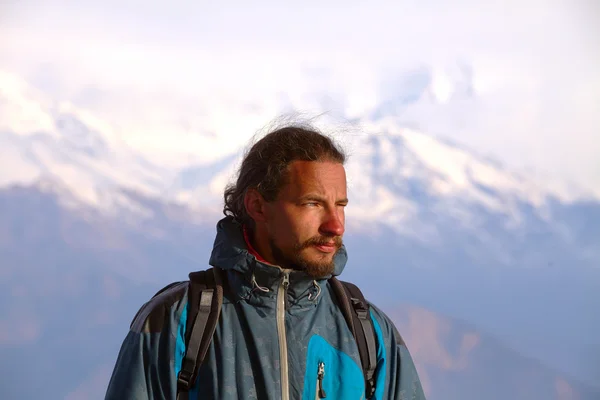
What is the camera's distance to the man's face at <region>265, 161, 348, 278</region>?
7.38 feet

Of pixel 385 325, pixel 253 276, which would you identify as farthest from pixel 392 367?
pixel 253 276

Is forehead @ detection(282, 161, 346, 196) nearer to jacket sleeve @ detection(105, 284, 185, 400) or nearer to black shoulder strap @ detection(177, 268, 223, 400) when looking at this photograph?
black shoulder strap @ detection(177, 268, 223, 400)

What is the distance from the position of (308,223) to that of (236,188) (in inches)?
15.1

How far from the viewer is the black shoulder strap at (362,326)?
2.29 m

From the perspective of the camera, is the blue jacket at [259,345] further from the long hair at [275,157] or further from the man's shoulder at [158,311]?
the long hair at [275,157]

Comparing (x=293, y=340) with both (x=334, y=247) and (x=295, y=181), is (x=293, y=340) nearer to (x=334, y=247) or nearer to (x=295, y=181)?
(x=334, y=247)

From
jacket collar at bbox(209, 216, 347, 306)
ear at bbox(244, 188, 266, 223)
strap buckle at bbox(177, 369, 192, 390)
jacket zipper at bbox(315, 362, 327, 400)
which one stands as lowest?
strap buckle at bbox(177, 369, 192, 390)

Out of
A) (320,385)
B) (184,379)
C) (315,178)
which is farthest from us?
(315,178)

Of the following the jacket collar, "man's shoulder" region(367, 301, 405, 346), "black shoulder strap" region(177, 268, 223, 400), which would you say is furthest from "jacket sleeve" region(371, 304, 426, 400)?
"black shoulder strap" region(177, 268, 223, 400)

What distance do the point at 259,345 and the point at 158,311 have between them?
0.92 feet

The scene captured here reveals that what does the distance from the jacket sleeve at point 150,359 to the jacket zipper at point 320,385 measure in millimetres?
384

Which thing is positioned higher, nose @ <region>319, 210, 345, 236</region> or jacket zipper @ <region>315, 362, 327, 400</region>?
nose @ <region>319, 210, 345, 236</region>

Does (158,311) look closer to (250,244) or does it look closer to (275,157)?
(250,244)

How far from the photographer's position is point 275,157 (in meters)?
2.40
